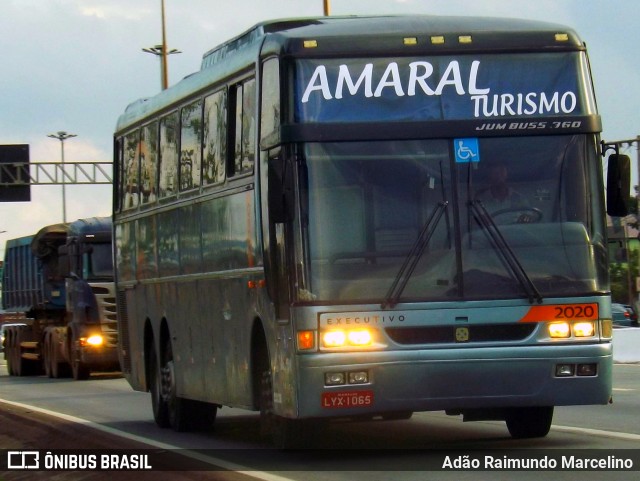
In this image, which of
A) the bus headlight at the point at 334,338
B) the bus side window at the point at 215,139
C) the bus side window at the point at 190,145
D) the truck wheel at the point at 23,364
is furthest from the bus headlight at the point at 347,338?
the truck wheel at the point at 23,364

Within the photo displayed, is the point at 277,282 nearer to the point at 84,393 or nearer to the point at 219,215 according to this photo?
the point at 219,215

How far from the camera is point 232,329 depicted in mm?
14773

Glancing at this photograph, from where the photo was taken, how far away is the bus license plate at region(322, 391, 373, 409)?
1227 cm

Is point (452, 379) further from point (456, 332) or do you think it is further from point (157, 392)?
point (157, 392)

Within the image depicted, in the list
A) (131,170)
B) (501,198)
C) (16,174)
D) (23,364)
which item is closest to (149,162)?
(131,170)

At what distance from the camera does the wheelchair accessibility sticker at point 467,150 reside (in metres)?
12.7

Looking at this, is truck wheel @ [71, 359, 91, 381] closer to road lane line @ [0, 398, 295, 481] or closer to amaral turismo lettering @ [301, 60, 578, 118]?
road lane line @ [0, 398, 295, 481]

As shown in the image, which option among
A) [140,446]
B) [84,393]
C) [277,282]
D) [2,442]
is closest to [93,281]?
[84,393]

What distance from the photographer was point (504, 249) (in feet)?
41.0

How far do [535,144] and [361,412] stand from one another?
2.44 m

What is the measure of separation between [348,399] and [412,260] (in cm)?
113

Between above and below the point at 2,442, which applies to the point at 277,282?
above

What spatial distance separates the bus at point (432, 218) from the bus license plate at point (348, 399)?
10 millimetres

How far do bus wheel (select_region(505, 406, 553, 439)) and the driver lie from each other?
87.6 inches
